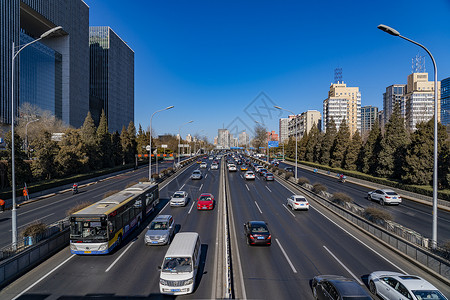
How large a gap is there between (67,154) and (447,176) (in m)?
56.5

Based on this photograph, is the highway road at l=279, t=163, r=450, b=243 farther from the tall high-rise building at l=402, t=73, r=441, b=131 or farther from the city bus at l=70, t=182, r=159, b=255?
the tall high-rise building at l=402, t=73, r=441, b=131

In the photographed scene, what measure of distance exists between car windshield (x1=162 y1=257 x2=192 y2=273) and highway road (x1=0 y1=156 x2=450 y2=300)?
1.07 metres

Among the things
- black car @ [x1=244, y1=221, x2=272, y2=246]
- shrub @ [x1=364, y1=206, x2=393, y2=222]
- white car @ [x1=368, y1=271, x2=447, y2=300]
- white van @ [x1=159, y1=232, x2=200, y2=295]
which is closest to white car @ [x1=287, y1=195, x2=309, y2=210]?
shrub @ [x1=364, y1=206, x2=393, y2=222]

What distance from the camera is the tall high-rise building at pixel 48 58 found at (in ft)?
215

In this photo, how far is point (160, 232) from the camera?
1642 centimetres

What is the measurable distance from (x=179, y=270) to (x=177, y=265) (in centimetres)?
29

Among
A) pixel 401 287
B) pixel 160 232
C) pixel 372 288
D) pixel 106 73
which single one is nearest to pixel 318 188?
pixel 372 288

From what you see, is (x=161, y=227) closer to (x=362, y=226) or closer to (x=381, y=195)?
(x=362, y=226)

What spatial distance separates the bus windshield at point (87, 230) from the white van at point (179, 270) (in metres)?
5.09

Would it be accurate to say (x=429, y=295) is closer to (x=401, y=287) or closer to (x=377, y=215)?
(x=401, y=287)

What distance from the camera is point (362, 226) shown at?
1947 centimetres

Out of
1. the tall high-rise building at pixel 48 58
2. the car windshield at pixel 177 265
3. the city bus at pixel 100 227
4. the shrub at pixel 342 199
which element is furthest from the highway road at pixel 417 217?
the tall high-rise building at pixel 48 58

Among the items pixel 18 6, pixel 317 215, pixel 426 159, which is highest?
pixel 18 6

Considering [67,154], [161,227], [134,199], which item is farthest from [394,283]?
[67,154]
